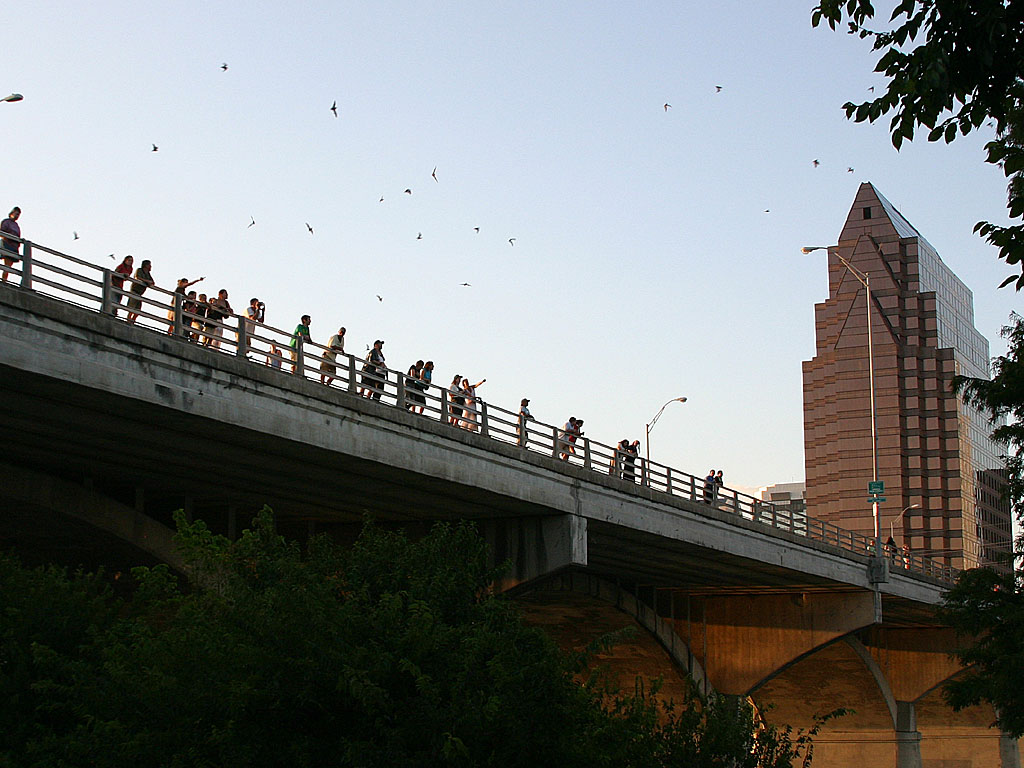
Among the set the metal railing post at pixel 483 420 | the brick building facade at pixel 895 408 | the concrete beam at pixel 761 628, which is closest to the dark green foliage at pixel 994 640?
the metal railing post at pixel 483 420

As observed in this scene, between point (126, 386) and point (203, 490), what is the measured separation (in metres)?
7.75

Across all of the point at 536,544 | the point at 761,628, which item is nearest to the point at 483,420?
the point at 536,544

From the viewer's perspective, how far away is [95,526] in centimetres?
2467

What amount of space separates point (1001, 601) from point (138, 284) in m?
20.3

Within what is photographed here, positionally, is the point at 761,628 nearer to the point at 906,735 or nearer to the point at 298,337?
the point at 906,735

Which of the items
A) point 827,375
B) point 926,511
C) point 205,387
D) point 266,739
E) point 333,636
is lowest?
point 266,739

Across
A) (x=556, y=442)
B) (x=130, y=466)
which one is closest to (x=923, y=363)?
(x=556, y=442)

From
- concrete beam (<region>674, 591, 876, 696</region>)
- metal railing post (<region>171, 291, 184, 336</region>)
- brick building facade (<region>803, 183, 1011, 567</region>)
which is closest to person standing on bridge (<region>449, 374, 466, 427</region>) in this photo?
metal railing post (<region>171, 291, 184, 336</region>)

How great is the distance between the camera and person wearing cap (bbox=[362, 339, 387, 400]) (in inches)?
919

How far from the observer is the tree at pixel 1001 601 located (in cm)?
2783

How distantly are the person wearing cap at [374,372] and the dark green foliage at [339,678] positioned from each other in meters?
7.44

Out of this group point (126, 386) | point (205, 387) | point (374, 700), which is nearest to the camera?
point (374, 700)

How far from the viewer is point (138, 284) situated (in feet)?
64.3

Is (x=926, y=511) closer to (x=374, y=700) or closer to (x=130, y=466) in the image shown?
(x=130, y=466)
